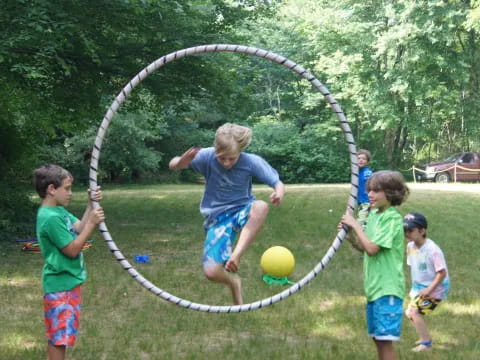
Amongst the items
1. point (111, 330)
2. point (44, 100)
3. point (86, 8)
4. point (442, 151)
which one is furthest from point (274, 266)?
point (442, 151)

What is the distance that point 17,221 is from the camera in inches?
511

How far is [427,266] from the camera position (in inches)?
207

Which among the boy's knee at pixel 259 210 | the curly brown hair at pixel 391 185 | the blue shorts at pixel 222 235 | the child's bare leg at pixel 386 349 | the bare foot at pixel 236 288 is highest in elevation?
the curly brown hair at pixel 391 185

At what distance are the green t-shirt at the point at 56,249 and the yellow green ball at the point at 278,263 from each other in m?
3.79

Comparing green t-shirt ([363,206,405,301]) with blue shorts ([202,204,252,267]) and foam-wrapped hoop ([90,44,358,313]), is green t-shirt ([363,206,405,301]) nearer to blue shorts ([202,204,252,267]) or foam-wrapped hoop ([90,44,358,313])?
foam-wrapped hoop ([90,44,358,313])

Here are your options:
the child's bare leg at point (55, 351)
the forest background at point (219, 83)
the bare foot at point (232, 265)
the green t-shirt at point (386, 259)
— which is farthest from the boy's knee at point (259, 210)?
the forest background at point (219, 83)

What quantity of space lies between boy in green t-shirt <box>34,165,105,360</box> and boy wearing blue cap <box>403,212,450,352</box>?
282cm

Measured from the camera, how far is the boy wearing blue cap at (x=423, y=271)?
5148mm

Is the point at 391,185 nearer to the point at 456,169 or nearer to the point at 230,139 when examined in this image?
the point at 230,139

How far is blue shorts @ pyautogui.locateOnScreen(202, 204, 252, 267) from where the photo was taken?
5.11 m

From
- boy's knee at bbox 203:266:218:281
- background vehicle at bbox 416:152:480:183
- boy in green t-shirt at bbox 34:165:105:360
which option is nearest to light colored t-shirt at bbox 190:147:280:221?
boy's knee at bbox 203:266:218:281

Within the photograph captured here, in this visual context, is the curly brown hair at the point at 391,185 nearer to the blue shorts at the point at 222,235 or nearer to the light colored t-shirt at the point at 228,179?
the light colored t-shirt at the point at 228,179

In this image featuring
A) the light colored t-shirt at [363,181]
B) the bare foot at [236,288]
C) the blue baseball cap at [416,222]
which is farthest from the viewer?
the light colored t-shirt at [363,181]

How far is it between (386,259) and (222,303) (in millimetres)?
3386
